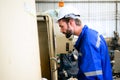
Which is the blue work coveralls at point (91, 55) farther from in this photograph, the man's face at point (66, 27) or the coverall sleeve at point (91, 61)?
the man's face at point (66, 27)

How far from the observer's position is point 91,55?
1.61 meters

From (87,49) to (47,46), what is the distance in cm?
55

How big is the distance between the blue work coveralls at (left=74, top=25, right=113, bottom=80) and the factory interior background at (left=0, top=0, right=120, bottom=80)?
1.21 feet

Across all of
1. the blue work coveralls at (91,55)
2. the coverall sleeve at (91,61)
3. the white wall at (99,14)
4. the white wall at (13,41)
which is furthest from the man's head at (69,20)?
A: the white wall at (99,14)

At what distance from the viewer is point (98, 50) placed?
5.52 ft

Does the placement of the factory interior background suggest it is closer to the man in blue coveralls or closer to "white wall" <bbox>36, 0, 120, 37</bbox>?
"white wall" <bbox>36, 0, 120, 37</bbox>

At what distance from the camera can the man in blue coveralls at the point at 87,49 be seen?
162 cm

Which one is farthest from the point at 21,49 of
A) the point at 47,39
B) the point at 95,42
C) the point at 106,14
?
the point at 106,14

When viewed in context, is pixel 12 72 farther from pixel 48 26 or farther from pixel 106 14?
pixel 106 14

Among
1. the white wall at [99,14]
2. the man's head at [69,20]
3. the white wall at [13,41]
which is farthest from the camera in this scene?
the white wall at [99,14]

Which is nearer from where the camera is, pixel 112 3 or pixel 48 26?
pixel 48 26

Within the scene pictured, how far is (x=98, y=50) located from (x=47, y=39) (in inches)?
23.7

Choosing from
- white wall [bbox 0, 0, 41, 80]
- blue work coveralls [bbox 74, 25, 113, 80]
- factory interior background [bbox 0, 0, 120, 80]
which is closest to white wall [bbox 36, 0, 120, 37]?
factory interior background [bbox 0, 0, 120, 80]

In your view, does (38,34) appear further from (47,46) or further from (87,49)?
(87,49)
